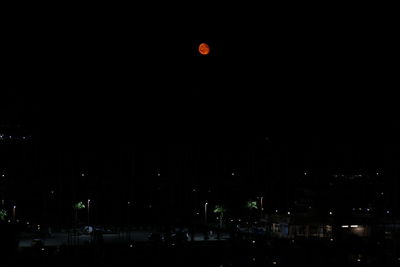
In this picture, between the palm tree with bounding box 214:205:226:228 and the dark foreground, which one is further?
the palm tree with bounding box 214:205:226:228

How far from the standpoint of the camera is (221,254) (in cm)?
1130

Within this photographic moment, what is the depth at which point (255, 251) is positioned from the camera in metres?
11.1

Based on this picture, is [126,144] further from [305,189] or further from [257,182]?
[305,189]

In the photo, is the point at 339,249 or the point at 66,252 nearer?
the point at 339,249

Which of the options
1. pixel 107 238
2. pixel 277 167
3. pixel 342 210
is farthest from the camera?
pixel 277 167

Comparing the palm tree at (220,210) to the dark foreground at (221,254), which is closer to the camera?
the dark foreground at (221,254)

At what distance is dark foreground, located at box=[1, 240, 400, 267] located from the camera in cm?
864

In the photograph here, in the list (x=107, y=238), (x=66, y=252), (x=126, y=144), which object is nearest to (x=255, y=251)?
(x=66, y=252)

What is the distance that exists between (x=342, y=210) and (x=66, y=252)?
8.97m

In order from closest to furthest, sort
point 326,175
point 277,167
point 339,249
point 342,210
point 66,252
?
point 339,249
point 66,252
point 342,210
point 326,175
point 277,167

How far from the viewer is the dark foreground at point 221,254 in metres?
8.64

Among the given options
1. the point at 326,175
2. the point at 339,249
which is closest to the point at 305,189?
the point at 326,175

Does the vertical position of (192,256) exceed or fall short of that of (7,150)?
it falls short

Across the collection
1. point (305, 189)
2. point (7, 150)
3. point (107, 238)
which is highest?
point (7, 150)
